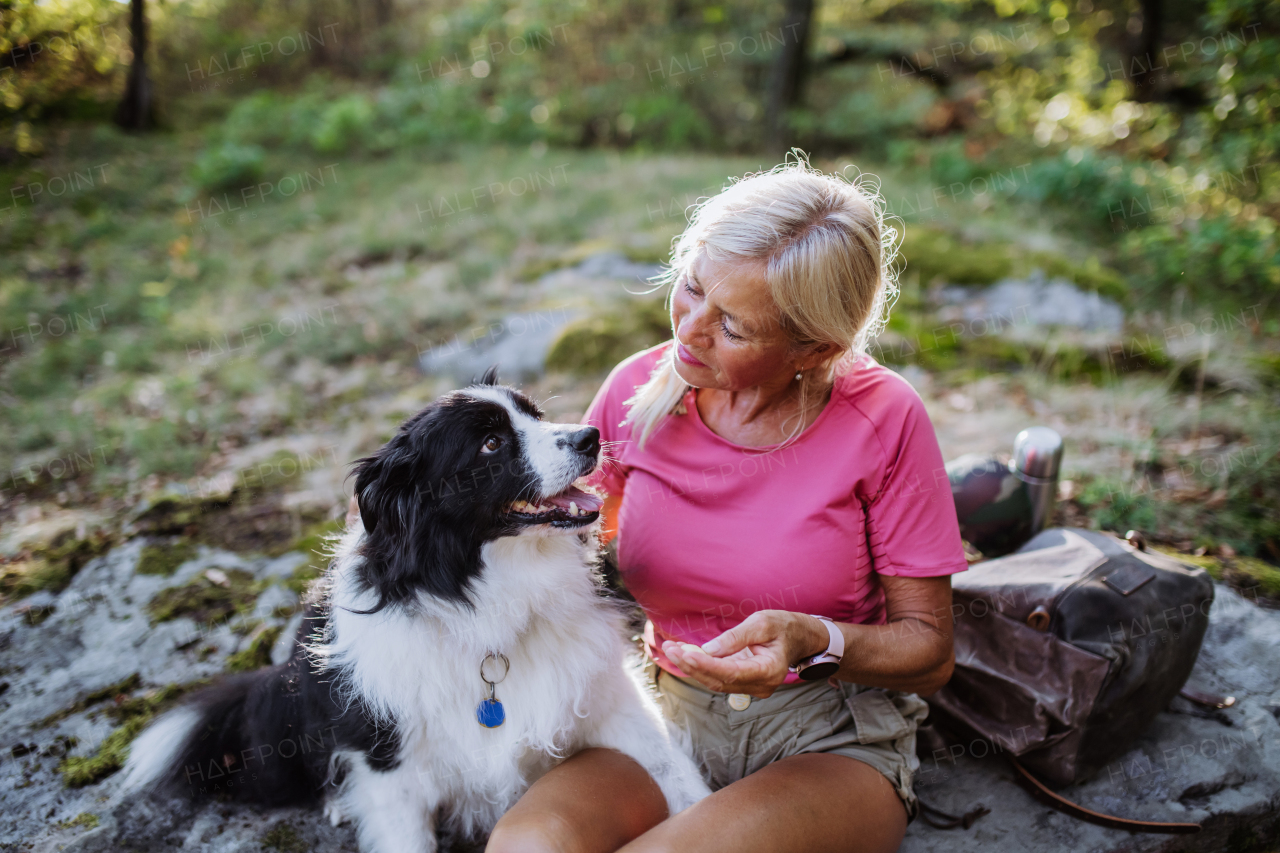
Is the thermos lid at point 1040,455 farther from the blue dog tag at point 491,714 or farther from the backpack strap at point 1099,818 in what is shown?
the blue dog tag at point 491,714

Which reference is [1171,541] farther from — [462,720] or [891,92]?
[891,92]

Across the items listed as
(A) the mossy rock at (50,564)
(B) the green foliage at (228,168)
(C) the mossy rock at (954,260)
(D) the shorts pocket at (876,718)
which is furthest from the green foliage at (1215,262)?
(B) the green foliage at (228,168)

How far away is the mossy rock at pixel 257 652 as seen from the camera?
8.97 feet

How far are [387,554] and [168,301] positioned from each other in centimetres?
546

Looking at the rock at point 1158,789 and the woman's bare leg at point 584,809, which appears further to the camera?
the rock at point 1158,789

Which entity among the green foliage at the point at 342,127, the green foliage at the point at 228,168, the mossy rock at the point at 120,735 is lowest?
the mossy rock at the point at 120,735

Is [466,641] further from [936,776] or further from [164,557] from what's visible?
[164,557]

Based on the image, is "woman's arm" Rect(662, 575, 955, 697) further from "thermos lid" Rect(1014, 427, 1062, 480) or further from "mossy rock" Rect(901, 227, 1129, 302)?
"mossy rock" Rect(901, 227, 1129, 302)

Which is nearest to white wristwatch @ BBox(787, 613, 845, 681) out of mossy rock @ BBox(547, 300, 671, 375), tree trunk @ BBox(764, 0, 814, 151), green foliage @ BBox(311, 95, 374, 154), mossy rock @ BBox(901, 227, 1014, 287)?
mossy rock @ BBox(547, 300, 671, 375)

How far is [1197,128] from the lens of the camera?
680 centimetres

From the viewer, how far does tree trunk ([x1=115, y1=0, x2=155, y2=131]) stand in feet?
26.0

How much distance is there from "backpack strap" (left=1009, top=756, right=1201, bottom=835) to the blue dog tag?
145 centimetres

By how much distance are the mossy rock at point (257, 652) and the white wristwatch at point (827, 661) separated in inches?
78.1

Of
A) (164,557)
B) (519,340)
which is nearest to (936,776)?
(164,557)
